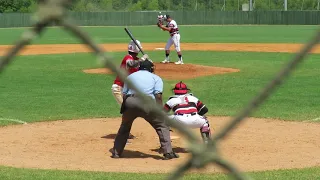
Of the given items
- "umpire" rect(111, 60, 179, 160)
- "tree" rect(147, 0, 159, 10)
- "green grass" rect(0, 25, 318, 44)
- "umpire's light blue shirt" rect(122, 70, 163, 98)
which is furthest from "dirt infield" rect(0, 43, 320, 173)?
"tree" rect(147, 0, 159, 10)

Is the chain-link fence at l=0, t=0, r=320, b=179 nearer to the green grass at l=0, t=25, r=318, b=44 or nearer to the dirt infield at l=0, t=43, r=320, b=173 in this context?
the dirt infield at l=0, t=43, r=320, b=173

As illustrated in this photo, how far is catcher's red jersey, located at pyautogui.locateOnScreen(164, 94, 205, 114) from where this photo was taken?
827cm

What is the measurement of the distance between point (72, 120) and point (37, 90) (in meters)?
4.46

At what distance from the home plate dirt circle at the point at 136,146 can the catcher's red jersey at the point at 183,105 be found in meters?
0.48

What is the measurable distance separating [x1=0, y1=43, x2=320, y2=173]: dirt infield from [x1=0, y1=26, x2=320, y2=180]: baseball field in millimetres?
13

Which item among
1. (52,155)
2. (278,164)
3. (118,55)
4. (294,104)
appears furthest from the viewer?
(118,55)

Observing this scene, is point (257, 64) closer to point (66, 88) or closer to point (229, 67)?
point (229, 67)

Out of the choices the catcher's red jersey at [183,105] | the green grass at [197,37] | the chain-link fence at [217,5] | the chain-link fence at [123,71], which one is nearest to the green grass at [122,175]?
the catcher's red jersey at [183,105]

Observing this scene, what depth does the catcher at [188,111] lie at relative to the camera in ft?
26.9

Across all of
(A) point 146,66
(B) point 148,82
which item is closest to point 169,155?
(B) point 148,82

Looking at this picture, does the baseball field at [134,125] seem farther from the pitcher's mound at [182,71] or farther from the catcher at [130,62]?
the catcher at [130,62]

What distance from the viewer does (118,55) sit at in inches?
1030

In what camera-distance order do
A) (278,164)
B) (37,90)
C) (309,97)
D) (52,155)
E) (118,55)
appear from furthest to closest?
1. (118,55)
2. (37,90)
3. (309,97)
4. (52,155)
5. (278,164)

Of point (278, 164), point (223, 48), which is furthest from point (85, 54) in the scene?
point (278, 164)
